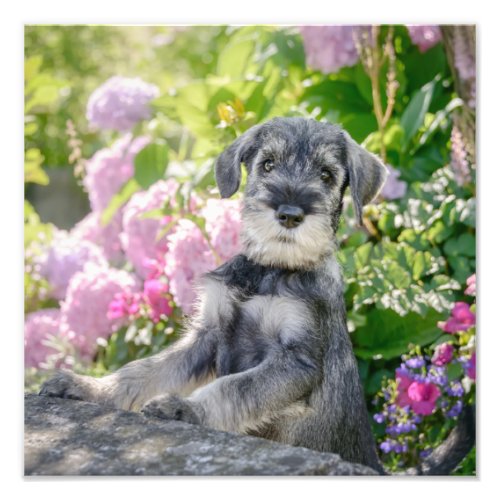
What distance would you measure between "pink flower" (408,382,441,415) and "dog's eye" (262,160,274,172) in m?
1.42

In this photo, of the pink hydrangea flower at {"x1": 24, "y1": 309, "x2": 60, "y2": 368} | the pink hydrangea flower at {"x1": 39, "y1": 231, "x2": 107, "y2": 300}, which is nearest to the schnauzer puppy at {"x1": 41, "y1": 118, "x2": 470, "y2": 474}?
the pink hydrangea flower at {"x1": 24, "y1": 309, "x2": 60, "y2": 368}

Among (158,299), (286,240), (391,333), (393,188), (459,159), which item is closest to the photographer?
(286,240)

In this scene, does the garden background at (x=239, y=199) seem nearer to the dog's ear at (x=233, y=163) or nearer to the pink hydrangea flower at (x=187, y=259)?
the pink hydrangea flower at (x=187, y=259)

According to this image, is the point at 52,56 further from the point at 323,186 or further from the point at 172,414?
the point at 172,414

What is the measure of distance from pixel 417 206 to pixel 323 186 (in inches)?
59.5

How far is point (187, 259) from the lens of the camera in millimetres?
4895

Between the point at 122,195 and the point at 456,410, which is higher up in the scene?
the point at 122,195

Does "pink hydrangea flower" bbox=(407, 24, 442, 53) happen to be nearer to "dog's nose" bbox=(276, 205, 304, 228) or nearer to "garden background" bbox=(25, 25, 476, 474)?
"garden background" bbox=(25, 25, 476, 474)

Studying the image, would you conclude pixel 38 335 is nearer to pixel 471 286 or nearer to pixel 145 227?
pixel 145 227

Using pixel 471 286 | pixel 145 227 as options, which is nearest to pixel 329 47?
pixel 145 227

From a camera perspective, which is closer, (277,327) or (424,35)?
(277,327)

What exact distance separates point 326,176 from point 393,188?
146 cm
